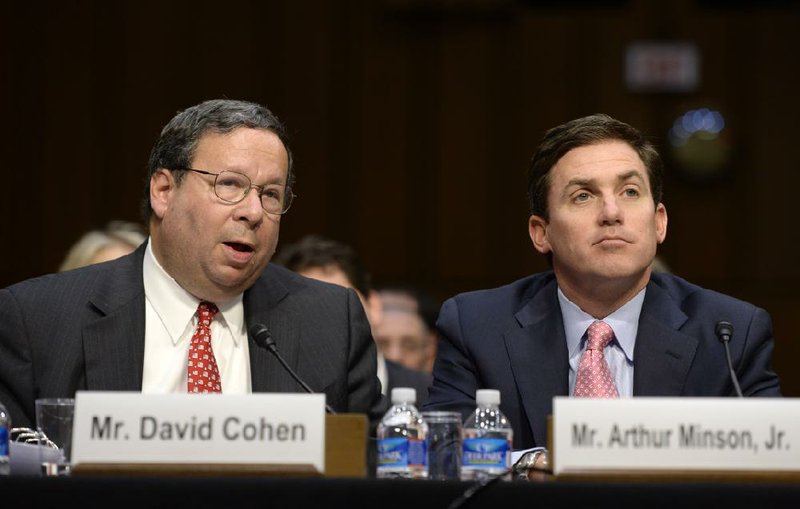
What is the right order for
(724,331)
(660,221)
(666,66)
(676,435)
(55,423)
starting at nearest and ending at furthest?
1. (676,435)
2. (55,423)
3. (724,331)
4. (660,221)
5. (666,66)

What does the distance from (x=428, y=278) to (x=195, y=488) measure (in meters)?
5.02

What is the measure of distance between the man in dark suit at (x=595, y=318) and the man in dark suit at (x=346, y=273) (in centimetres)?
178

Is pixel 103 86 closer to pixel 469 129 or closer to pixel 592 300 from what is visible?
pixel 469 129

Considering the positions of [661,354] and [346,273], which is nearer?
[661,354]

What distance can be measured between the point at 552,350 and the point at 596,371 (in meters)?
0.16

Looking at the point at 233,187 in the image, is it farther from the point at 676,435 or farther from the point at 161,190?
the point at 676,435

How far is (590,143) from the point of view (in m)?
3.55

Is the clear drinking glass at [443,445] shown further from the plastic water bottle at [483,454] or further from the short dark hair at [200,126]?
the short dark hair at [200,126]

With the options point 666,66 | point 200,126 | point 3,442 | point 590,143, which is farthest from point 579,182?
point 666,66

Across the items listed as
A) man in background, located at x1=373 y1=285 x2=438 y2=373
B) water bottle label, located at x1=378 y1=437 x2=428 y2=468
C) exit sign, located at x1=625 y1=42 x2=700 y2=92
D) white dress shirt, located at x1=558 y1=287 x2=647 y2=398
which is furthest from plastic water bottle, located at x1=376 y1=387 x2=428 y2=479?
exit sign, located at x1=625 y1=42 x2=700 y2=92

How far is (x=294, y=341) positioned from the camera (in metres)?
3.48

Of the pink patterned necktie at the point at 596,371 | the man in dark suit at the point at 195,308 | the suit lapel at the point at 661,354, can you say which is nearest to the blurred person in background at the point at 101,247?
the man in dark suit at the point at 195,308

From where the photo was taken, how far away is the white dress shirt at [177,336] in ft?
11.0

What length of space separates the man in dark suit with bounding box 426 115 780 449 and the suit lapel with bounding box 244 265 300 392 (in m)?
0.39
